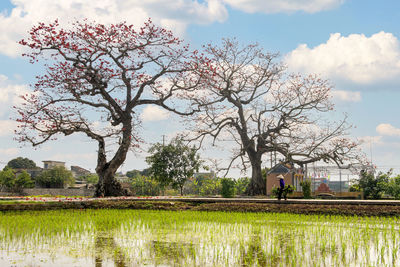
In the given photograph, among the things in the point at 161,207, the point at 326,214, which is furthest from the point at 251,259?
the point at 161,207

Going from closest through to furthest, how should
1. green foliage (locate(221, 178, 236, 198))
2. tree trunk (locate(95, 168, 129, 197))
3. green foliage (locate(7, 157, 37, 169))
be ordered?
tree trunk (locate(95, 168, 129, 197))
green foliage (locate(221, 178, 236, 198))
green foliage (locate(7, 157, 37, 169))

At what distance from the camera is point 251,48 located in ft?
Answer: 98.3

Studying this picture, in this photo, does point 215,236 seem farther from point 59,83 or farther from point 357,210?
point 59,83

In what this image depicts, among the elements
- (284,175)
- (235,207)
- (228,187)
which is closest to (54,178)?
(284,175)

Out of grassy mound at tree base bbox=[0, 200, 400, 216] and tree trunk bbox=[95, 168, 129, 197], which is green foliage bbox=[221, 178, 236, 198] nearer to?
tree trunk bbox=[95, 168, 129, 197]

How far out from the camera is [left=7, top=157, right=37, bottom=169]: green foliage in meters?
96.6

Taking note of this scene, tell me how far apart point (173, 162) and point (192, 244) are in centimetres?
2422

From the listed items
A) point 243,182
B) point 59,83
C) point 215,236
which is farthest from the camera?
point 243,182

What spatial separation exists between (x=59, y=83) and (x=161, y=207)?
10.2 m

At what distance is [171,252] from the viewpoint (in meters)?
7.80

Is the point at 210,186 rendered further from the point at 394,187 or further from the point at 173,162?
the point at 394,187

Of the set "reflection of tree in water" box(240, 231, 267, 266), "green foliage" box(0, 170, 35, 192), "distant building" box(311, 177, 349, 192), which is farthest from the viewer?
"green foliage" box(0, 170, 35, 192)

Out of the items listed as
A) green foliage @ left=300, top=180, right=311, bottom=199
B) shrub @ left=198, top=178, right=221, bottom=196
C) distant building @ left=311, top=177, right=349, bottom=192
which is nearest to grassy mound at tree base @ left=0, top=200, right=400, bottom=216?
green foliage @ left=300, top=180, right=311, bottom=199

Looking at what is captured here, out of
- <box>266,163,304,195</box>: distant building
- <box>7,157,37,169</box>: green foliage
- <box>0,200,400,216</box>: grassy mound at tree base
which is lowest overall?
<box>0,200,400,216</box>: grassy mound at tree base
